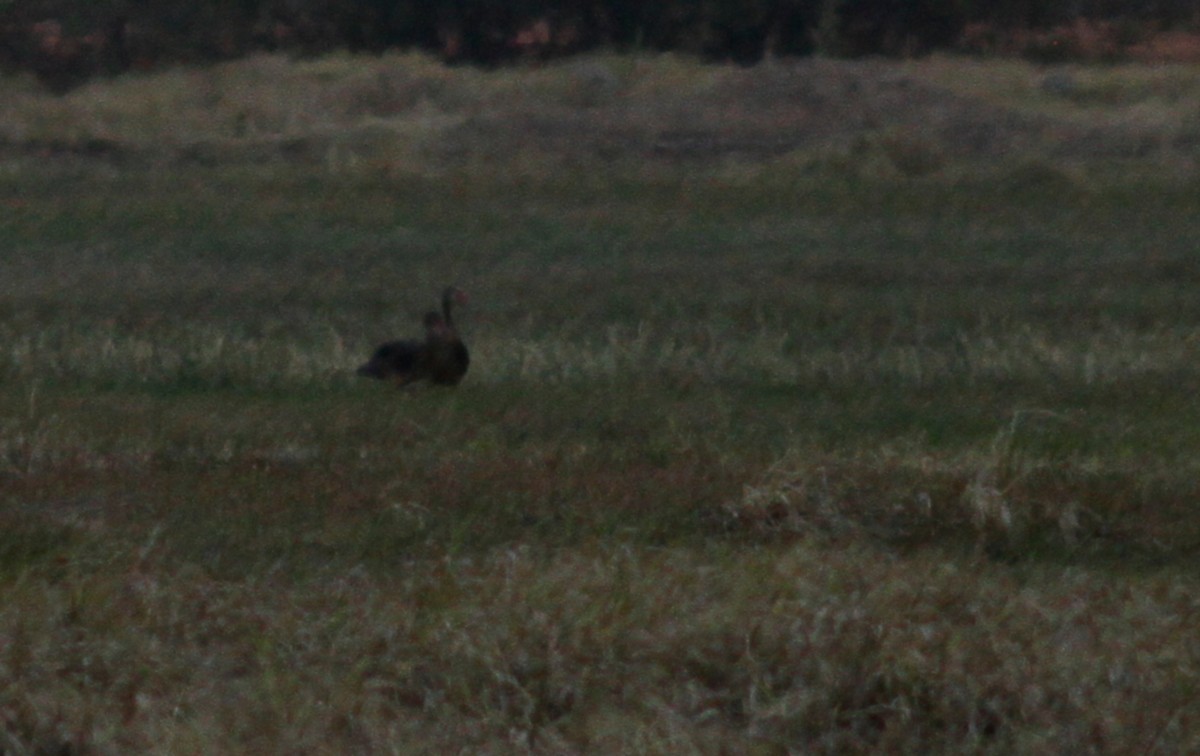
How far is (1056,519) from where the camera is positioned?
25.7ft

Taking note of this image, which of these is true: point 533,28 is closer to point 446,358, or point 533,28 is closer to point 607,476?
point 446,358

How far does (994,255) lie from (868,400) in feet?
27.4

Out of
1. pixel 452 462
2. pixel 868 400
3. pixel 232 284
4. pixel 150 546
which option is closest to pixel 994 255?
pixel 232 284

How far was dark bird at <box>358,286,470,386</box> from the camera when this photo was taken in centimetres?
1121

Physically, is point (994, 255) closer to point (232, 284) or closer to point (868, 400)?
point (232, 284)

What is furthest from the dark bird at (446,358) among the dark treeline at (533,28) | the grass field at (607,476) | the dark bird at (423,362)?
the dark treeline at (533,28)

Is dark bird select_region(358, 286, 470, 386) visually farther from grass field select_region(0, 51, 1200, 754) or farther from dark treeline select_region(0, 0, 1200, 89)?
dark treeline select_region(0, 0, 1200, 89)

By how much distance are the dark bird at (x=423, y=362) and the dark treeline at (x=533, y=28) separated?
30.3 meters

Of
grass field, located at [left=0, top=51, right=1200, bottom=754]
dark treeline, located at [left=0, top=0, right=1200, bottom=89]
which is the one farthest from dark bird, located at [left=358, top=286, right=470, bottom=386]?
dark treeline, located at [left=0, top=0, right=1200, bottom=89]

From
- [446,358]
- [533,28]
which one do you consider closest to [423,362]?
[446,358]

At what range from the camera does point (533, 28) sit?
46.1 meters

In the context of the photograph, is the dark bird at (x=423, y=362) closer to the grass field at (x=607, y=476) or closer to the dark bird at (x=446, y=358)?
the dark bird at (x=446, y=358)

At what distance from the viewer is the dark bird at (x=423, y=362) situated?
11211mm

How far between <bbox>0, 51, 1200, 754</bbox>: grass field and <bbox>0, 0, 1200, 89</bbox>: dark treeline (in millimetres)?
19453
